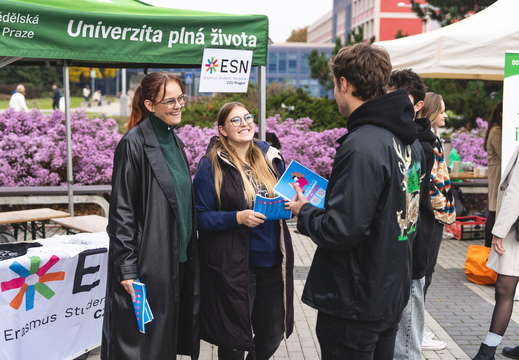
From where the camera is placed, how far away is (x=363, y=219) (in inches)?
89.2

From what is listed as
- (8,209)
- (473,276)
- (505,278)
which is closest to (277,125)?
(8,209)

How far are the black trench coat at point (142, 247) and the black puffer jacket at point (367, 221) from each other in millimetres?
794

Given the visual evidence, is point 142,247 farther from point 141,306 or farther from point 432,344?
point 432,344

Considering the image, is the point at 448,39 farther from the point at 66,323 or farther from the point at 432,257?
the point at 66,323

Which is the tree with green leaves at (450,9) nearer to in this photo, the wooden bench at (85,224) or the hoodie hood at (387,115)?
the wooden bench at (85,224)

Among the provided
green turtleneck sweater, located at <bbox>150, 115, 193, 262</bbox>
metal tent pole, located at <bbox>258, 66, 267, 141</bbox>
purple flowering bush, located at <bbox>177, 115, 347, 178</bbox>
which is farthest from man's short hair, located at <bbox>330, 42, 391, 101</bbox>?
purple flowering bush, located at <bbox>177, 115, 347, 178</bbox>

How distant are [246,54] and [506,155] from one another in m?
2.66

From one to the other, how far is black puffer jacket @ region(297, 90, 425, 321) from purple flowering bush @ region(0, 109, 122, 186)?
7936 mm

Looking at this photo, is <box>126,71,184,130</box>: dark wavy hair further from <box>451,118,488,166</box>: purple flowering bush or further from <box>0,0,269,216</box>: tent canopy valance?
<box>451,118,488,166</box>: purple flowering bush

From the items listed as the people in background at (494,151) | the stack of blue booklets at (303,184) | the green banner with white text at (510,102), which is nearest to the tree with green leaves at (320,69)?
the people in background at (494,151)

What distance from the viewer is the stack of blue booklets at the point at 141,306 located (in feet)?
9.27

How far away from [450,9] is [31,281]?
15.0 meters

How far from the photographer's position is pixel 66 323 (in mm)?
3939

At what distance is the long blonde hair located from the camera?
10.8 ft
